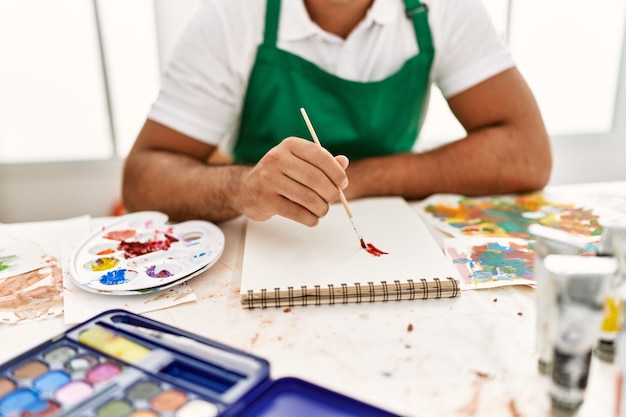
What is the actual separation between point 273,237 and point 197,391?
1.35 feet

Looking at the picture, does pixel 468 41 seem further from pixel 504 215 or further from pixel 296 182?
pixel 296 182

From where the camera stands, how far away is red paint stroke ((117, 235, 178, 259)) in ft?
2.93

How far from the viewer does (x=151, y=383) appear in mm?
583

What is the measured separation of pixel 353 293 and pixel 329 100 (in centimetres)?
66

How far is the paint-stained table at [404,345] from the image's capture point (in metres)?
0.58

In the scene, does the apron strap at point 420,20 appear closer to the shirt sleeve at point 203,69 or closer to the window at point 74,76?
the shirt sleeve at point 203,69

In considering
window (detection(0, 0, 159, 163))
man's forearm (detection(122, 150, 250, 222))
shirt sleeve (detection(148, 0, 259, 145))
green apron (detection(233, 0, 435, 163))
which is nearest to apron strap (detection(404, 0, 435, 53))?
green apron (detection(233, 0, 435, 163))

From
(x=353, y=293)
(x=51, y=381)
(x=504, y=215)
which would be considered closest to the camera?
(x=51, y=381)

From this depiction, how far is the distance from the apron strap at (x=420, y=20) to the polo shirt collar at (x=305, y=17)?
0.09 ft

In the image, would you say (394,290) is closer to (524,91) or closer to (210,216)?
(210,216)

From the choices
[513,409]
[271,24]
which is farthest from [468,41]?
[513,409]

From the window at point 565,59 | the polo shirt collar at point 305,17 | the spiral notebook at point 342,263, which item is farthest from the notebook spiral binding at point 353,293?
the window at point 565,59

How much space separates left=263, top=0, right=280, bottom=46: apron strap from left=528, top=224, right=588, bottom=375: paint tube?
2.79 ft

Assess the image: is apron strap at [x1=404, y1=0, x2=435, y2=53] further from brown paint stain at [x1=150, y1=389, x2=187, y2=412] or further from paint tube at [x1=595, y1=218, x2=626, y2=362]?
brown paint stain at [x1=150, y1=389, x2=187, y2=412]
